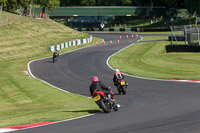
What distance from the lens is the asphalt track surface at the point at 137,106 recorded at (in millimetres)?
12038

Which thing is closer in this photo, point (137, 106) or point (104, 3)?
point (137, 106)

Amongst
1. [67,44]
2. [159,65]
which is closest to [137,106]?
[159,65]

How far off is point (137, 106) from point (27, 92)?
10.1m

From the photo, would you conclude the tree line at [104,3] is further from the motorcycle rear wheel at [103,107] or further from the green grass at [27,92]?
the motorcycle rear wheel at [103,107]

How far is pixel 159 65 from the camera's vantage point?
37594 mm

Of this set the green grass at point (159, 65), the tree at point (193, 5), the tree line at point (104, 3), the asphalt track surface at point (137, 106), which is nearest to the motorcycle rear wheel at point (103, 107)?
the asphalt track surface at point (137, 106)

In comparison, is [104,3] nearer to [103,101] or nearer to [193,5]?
[193,5]

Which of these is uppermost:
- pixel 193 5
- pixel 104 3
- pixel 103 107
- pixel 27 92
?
pixel 104 3

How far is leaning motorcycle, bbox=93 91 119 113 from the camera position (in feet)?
51.0

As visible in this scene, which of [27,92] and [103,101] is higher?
[103,101]

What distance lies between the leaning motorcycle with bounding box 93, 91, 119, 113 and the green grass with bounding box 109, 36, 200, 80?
12.9 metres

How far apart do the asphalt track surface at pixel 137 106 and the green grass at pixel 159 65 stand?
7.87 feet

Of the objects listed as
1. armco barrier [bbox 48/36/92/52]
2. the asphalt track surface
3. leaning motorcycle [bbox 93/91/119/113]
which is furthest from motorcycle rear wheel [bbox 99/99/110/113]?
armco barrier [bbox 48/36/92/52]

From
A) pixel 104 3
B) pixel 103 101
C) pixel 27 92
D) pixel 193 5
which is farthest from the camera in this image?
pixel 104 3
